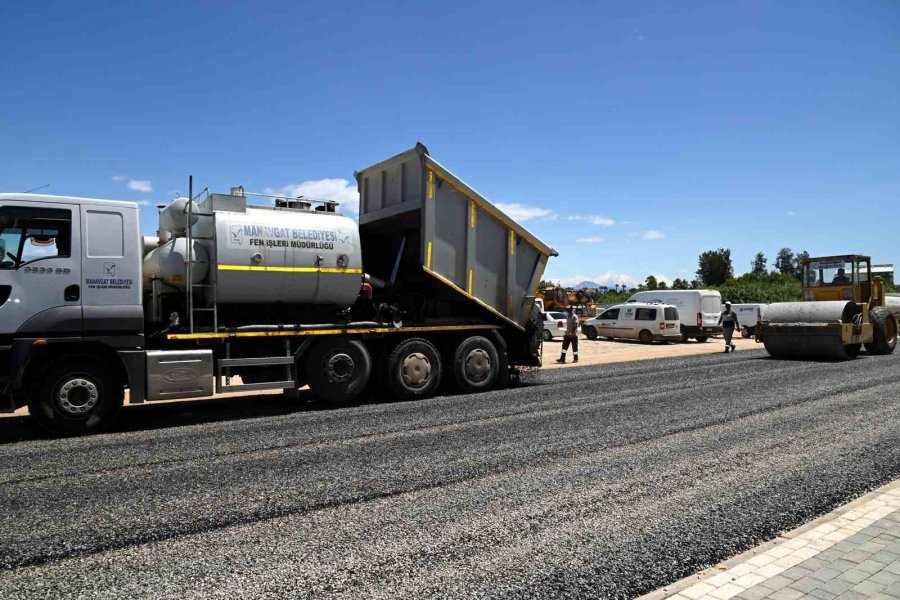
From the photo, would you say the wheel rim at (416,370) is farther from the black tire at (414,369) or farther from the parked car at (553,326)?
the parked car at (553,326)

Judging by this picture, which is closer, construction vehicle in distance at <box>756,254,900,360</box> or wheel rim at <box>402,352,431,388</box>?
wheel rim at <box>402,352,431,388</box>

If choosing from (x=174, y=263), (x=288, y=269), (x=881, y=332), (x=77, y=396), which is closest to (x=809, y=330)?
(x=881, y=332)

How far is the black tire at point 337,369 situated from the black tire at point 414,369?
0.50 metres

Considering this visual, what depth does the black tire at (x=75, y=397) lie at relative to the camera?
7762 millimetres

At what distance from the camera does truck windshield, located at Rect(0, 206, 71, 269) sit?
777 centimetres

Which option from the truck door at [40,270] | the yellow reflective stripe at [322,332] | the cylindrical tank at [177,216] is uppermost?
the cylindrical tank at [177,216]

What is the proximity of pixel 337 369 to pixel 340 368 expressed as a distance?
0.05 metres

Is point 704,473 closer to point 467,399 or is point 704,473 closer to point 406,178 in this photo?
point 467,399

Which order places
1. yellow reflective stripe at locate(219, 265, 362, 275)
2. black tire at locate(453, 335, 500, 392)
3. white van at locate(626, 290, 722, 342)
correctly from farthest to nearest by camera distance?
white van at locate(626, 290, 722, 342)
black tire at locate(453, 335, 500, 392)
yellow reflective stripe at locate(219, 265, 362, 275)

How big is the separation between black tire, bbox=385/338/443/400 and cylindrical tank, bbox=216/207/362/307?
123 cm

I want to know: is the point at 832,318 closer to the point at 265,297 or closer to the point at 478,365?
the point at 478,365

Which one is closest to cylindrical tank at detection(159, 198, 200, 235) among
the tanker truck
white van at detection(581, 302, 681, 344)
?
the tanker truck

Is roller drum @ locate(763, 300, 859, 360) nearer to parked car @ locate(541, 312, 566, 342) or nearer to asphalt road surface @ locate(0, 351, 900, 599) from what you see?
asphalt road surface @ locate(0, 351, 900, 599)

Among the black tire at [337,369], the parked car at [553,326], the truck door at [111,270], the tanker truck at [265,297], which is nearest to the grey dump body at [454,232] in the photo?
the tanker truck at [265,297]
